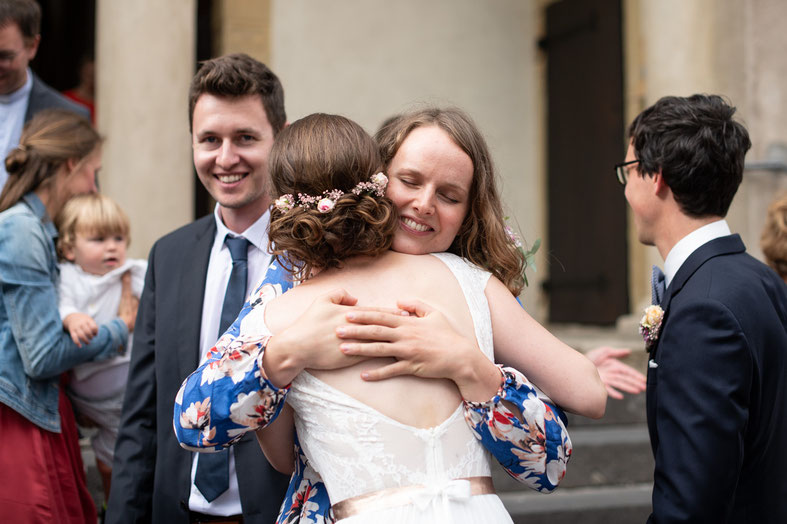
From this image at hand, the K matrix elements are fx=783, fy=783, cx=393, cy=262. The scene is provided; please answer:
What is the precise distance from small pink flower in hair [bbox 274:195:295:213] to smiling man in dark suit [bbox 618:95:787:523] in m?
1.15

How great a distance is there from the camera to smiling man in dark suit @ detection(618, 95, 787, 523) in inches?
81.0

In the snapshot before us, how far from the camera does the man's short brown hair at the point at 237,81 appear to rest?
102 inches

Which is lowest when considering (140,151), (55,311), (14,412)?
(14,412)

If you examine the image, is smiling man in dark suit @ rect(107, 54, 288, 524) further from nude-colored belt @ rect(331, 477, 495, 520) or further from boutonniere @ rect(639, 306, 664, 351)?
boutonniere @ rect(639, 306, 664, 351)

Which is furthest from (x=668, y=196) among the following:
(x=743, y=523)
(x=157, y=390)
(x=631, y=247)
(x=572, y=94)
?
(x=572, y=94)

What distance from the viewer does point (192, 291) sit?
2.55m

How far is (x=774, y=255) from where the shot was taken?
3.38m

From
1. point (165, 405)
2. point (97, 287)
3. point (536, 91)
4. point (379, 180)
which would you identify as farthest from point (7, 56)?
point (536, 91)

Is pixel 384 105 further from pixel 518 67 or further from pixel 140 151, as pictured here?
pixel 140 151

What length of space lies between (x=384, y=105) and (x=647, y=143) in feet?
17.4

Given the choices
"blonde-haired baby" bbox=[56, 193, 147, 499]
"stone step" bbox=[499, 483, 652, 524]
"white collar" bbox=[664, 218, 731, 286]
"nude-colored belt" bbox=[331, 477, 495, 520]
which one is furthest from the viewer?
"stone step" bbox=[499, 483, 652, 524]

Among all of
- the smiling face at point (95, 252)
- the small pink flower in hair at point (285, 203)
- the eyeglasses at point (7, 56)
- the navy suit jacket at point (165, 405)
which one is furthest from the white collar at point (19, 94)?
the small pink flower in hair at point (285, 203)

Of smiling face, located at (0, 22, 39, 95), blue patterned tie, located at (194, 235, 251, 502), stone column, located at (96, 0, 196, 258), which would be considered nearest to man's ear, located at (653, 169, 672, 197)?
blue patterned tie, located at (194, 235, 251, 502)

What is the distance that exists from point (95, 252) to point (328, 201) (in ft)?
6.69
